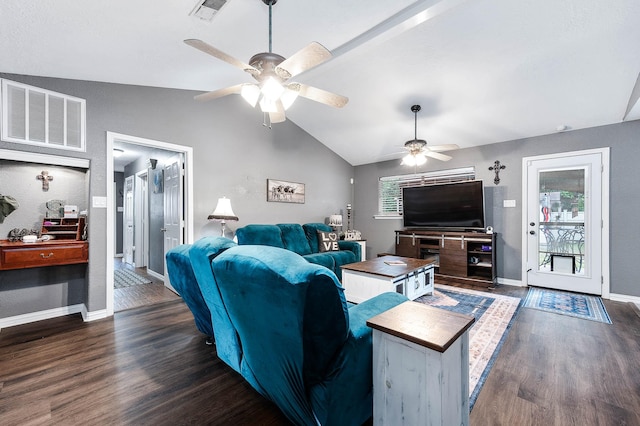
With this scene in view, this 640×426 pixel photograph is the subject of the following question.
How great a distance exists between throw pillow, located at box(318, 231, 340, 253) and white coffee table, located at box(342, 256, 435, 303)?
46.4 inches

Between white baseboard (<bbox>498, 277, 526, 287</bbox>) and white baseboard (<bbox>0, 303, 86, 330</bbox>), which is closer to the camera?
white baseboard (<bbox>0, 303, 86, 330</bbox>)

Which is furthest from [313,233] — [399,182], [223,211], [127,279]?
[127,279]

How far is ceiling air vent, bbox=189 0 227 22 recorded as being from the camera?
2.02 m

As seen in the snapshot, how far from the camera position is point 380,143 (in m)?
5.36

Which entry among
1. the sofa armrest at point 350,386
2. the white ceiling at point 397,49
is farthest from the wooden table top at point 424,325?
the white ceiling at point 397,49

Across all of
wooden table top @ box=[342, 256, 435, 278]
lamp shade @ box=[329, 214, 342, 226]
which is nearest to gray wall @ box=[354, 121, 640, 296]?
lamp shade @ box=[329, 214, 342, 226]

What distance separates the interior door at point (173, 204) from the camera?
154 inches

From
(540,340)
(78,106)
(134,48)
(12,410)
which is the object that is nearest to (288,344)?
(12,410)

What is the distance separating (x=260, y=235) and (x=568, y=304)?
165 inches

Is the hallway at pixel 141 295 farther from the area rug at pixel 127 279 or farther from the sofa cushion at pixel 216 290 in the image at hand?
the sofa cushion at pixel 216 290

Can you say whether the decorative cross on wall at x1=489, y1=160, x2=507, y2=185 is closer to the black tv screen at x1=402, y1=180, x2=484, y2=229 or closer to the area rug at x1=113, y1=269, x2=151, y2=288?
the black tv screen at x1=402, y1=180, x2=484, y2=229

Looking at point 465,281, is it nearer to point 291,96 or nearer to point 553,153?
point 553,153

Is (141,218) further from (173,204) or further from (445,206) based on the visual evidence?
(445,206)

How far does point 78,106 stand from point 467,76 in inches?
174
